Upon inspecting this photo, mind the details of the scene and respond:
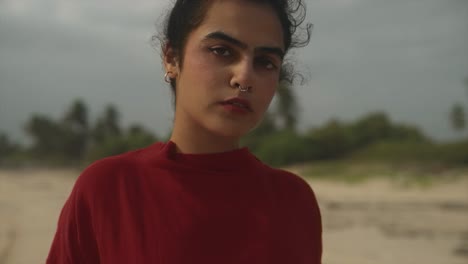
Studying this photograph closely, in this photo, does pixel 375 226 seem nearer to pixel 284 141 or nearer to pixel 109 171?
pixel 109 171

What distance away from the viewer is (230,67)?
47.8 inches

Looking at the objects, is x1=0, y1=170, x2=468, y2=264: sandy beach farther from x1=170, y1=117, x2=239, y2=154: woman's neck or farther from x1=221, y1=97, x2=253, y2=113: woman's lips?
x1=221, y1=97, x2=253, y2=113: woman's lips

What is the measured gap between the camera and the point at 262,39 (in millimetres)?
1229

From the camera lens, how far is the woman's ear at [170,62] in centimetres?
136

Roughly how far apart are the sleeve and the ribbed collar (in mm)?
263

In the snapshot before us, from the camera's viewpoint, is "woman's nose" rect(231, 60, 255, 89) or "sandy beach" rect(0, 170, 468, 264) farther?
"sandy beach" rect(0, 170, 468, 264)

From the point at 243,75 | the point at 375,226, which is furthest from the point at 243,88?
the point at 375,226

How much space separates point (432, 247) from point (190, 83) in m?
6.58

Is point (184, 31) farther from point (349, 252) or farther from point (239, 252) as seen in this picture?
point (349, 252)

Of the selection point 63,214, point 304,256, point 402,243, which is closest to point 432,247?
point 402,243

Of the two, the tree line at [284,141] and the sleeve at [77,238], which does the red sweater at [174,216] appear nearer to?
the sleeve at [77,238]

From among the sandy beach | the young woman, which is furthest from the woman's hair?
the sandy beach

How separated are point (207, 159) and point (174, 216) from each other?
19cm

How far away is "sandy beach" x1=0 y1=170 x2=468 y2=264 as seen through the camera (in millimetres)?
6059
